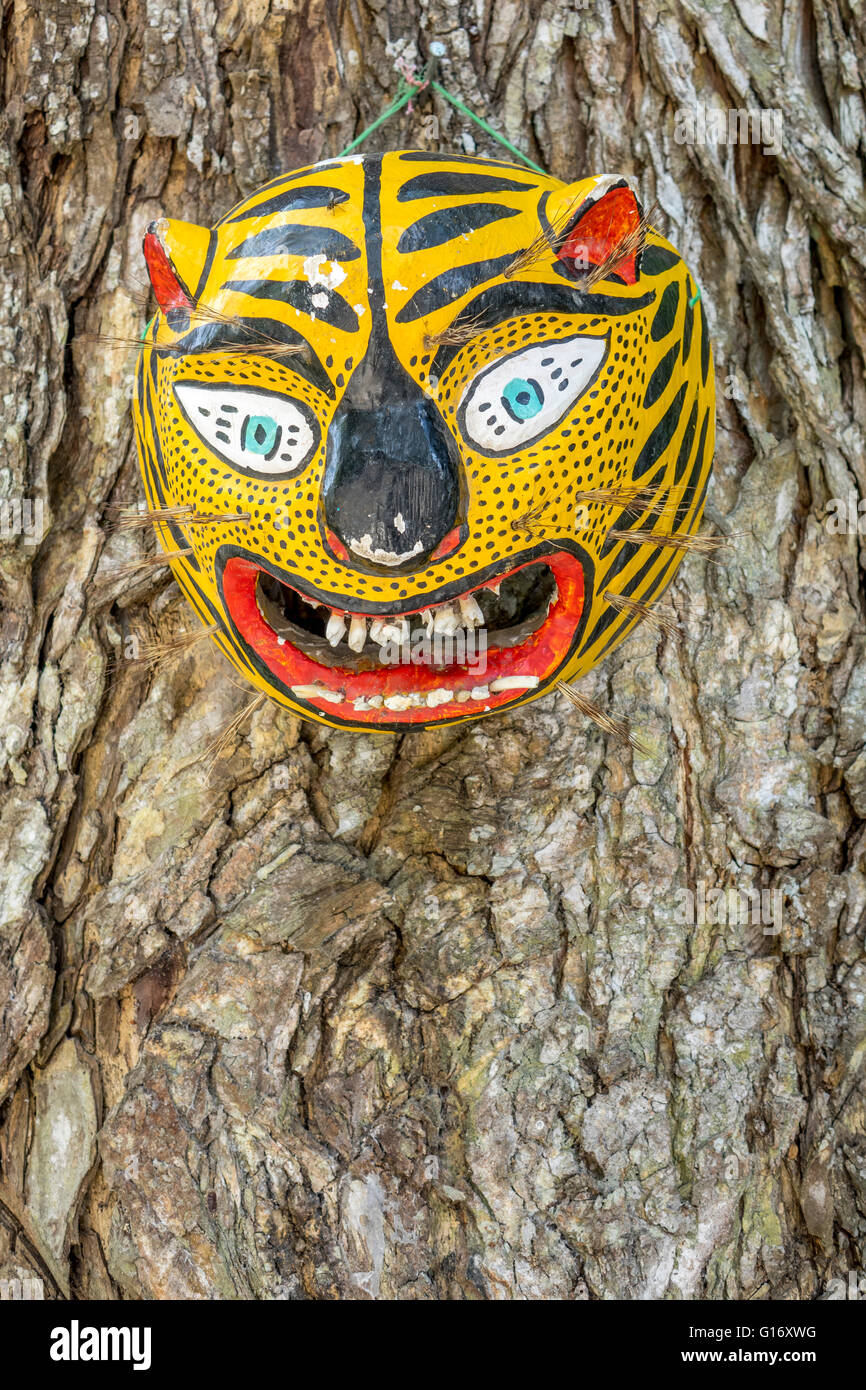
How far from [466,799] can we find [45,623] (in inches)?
34.7

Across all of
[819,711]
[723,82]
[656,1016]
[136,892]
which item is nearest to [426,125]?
[723,82]

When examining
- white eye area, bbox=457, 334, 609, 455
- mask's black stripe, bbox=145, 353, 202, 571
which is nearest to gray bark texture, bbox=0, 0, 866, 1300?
mask's black stripe, bbox=145, 353, 202, 571

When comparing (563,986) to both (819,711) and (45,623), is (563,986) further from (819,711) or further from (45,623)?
(45,623)

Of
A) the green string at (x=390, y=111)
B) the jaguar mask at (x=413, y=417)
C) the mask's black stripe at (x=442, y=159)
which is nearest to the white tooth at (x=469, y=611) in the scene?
the jaguar mask at (x=413, y=417)

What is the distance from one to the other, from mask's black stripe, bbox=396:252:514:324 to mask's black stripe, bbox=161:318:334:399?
12cm

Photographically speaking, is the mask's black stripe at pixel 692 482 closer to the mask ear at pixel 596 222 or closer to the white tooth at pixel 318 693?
the mask ear at pixel 596 222

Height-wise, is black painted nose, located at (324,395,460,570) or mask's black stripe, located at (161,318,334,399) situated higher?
mask's black stripe, located at (161,318,334,399)

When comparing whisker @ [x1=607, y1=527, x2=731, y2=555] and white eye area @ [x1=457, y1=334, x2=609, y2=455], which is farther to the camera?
whisker @ [x1=607, y1=527, x2=731, y2=555]

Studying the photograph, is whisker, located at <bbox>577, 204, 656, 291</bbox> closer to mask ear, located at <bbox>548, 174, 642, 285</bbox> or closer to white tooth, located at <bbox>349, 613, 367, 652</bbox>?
mask ear, located at <bbox>548, 174, 642, 285</bbox>

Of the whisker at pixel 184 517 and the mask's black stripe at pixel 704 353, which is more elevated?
the mask's black stripe at pixel 704 353

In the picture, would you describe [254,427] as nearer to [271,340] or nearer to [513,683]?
[271,340]

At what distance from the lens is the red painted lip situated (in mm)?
1657

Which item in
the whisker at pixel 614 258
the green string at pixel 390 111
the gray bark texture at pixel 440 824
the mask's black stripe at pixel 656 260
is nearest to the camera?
the whisker at pixel 614 258

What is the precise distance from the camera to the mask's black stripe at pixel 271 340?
1.52 metres
